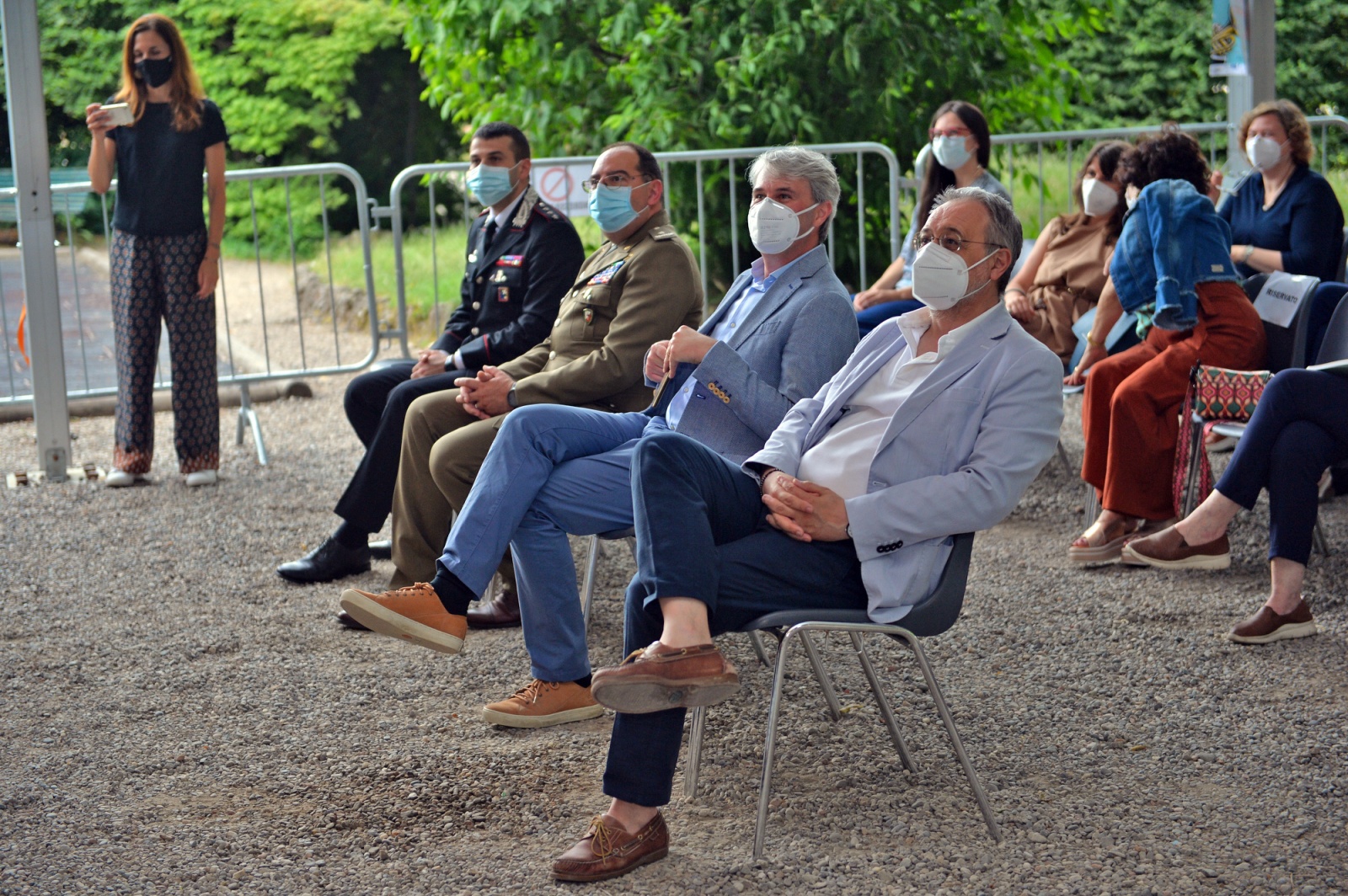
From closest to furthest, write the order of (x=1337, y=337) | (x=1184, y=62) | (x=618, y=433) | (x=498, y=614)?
(x=618, y=433) → (x=498, y=614) → (x=1337, y=337) → (x=1184, y=62)

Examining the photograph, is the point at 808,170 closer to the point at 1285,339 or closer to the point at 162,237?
the point at 1285,339

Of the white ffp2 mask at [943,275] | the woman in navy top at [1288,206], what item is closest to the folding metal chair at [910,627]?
the white ffp2 mask at [943,275]

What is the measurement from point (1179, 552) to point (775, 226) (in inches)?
85.3

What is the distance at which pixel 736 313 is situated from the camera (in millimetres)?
3908

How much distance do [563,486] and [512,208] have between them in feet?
6.21

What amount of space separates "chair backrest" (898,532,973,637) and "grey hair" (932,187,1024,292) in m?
0.65

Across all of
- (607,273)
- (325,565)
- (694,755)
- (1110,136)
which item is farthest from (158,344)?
(1110,136)

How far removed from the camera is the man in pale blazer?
2.90m

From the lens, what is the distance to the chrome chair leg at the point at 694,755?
3.35 m

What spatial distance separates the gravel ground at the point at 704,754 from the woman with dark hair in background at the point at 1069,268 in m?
1.30

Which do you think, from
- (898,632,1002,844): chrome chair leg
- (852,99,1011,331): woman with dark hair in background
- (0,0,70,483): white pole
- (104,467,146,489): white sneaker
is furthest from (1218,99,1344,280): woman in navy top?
(0,0,70,483): white pole

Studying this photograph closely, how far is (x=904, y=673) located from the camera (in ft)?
13.7

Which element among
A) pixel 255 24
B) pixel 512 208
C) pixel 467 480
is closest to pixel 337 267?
pixel 255 24

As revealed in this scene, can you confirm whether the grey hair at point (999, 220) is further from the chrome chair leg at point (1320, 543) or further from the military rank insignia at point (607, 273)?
the chrome chair leg at point (1320, 543)
